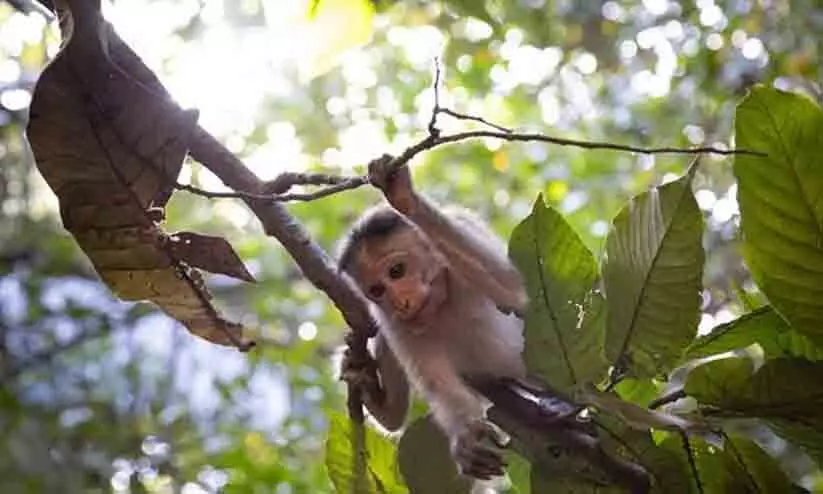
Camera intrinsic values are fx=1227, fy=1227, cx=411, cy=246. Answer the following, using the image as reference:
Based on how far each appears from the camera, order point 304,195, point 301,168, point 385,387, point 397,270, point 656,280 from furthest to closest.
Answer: point 301,168 < point 397,270 < point 385,387 < point 656,280 < point 304,195

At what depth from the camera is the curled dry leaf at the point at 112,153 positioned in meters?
0.78

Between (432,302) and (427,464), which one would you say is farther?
(432,302)

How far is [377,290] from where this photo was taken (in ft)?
5.32

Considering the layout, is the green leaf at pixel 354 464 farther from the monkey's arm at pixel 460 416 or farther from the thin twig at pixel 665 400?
the thin twig at pixel 665 400

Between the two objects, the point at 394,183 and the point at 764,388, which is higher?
the point at 394,183

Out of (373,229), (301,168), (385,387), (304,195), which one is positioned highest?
(301,168)

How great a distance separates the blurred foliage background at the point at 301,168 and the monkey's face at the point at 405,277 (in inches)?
12.4

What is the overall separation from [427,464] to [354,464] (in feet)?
0.22

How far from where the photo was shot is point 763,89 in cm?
85

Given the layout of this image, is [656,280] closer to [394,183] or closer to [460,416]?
[394,183]

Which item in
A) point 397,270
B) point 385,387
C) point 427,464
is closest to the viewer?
point 427,464

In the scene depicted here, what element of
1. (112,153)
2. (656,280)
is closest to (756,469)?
(656,280)

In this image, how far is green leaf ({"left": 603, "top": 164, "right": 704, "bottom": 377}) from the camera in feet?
2.93

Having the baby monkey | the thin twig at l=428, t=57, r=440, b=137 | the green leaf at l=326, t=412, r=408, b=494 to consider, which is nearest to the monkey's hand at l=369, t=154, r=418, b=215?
the baby monkey
